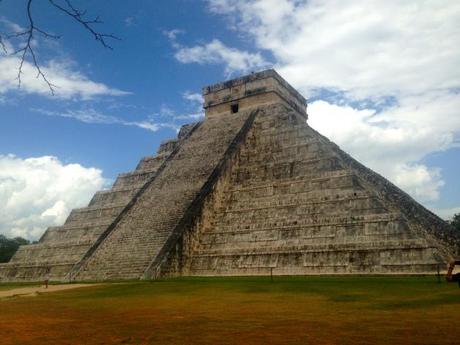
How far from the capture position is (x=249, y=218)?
1766cm

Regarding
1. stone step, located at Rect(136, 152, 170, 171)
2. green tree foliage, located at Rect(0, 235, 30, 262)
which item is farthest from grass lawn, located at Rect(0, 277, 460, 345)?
green tree foliage, located at Rect(0, 235, 30, 262)

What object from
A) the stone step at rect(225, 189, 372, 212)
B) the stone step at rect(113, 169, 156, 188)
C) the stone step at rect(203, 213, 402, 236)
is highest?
the stone step at rect(113, 169, 156, 188)

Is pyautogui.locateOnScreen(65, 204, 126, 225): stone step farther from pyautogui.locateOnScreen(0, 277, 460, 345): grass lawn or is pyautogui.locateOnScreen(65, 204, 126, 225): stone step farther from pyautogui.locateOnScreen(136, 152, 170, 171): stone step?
pyautogui.locateOnScreen(0, 277, 460, 345): grass lawn

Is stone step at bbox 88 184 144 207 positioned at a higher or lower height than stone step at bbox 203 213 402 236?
higher

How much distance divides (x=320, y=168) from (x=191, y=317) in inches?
453

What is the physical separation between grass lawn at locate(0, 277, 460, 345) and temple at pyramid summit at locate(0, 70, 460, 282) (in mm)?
2169

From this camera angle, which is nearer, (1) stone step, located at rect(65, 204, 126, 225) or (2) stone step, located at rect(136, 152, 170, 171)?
(1) stone step, located at rect(65, 204, 126, 225)

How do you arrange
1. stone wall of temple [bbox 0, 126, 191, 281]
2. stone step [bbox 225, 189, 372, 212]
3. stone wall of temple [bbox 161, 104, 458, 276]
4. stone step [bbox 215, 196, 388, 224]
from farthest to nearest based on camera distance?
1. stone wall of temple [bbox 0, 126, 191, 281]
2. stone step [bbox 225, 189, 372, 212]
3. stone step [bbox 215, 196, 388, 224]
4. stone wall of temple [bbox 161, 104, 458, 276]

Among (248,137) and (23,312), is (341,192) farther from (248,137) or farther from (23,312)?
(23,312)

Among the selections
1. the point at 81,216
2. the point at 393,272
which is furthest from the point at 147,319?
the point at 81,216

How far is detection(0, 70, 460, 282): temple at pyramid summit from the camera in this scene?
14688mm

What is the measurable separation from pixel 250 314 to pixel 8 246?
46.5 metres

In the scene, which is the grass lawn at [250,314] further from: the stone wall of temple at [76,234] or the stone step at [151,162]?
the stone step at [151,162]

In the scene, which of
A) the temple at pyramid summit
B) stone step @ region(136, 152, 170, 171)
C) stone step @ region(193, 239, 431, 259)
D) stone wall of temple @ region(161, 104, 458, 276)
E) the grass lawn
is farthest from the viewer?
stone step @ region(136, 152, 170, 171)
